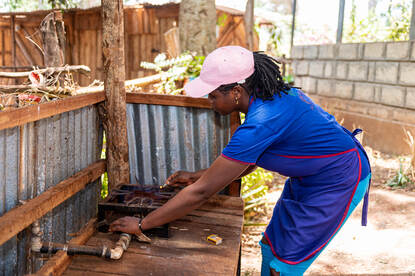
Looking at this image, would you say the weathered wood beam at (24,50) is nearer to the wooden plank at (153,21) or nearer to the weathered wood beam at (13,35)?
the weathered wood beam at (13,35)

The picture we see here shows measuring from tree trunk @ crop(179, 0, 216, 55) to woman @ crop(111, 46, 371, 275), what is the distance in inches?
186

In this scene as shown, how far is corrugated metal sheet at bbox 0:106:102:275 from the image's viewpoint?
2.32 metres

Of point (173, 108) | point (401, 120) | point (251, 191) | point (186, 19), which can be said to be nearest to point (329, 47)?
point (401, 120)

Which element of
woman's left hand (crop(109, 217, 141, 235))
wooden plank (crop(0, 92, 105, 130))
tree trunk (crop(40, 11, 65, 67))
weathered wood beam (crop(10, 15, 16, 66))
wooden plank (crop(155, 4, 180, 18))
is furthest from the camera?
weathered wood beam (crop(10, 15, 16, 66))

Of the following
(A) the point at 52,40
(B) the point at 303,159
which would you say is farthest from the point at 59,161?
(B) the point at 303,159

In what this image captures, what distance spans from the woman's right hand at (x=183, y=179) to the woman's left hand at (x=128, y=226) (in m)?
0.61

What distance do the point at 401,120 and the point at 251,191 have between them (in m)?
3.55

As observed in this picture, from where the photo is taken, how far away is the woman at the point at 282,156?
7.09 ft

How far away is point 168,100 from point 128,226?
1245 millimetres

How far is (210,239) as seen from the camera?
2576mm

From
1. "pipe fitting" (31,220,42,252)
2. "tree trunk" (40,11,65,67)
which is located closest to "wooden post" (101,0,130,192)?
"tree trunk" (40,11,65,67)

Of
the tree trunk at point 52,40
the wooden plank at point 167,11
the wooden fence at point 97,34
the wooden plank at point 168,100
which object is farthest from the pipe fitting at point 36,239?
the wooden plank at point 167,11

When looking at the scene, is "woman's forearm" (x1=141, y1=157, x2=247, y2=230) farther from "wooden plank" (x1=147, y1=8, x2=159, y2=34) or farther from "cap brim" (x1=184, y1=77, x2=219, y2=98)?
"wooden plank" (x1=147, y1=8, x2=159, y2=34)

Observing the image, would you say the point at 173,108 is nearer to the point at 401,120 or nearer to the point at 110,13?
the point at 110,13
